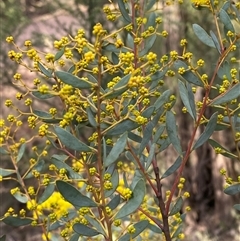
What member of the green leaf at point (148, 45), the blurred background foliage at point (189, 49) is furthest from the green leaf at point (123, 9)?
the blurred background foliage at point (189, 49)

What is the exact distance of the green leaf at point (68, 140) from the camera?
0.78m

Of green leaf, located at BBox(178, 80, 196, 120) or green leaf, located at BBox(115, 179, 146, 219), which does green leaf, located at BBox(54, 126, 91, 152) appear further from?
green leaf, located at BBox(178, 80, 196, 120)

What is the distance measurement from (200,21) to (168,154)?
122 centimetres

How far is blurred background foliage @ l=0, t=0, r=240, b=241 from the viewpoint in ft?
13.5

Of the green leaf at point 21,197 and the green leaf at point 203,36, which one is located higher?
the green leaf at point 203,36

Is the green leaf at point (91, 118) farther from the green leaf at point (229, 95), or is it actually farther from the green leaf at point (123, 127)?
the green leaf at point (229, 95)

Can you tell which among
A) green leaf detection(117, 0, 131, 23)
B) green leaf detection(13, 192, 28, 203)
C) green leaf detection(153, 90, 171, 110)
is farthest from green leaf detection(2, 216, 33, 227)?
green leaf detection(117, 0, 131, 23)

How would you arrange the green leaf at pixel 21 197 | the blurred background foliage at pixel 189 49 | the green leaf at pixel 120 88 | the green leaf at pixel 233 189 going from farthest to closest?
the blurred background foliage at pixel 189 49 → the green leaf at pixel 21 197 → the green leaf at pixel 233 189 → the green leaf at pixel 120 88

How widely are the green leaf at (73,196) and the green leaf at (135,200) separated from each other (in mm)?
47

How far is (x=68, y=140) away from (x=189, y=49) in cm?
375

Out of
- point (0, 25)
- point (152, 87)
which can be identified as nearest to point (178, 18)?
point (0, 25)

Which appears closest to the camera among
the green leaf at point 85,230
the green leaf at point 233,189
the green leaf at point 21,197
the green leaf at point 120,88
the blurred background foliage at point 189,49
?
the green leaf at point 120,88

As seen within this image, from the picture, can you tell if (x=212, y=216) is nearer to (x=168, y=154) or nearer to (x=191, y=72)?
(x=168, y=154)

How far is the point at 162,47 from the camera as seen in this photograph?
177 inches
